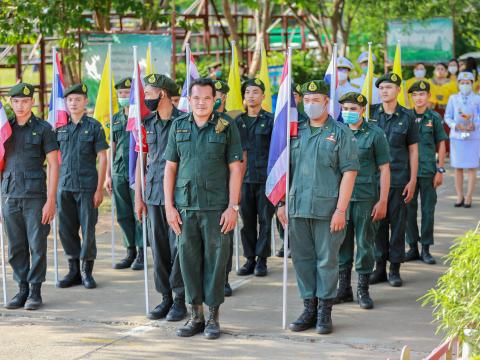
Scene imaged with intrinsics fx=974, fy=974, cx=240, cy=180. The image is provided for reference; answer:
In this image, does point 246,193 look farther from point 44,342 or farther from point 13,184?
point 44,342

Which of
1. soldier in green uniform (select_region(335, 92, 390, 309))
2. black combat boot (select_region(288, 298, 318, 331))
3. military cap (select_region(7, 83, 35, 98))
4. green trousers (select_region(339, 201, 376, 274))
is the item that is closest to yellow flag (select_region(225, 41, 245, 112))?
soldier in green uniform (select_region(335, 92, 390, 309))

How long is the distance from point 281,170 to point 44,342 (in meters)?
2.29

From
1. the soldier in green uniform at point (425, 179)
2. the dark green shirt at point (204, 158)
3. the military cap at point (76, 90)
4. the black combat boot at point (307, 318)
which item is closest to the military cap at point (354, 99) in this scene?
the dark green shirt at point (204, 158)

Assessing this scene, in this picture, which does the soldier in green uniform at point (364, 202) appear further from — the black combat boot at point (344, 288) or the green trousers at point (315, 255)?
the green trousers at point (315, 255)

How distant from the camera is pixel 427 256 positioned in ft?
34.3

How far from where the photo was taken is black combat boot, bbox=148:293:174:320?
811 cm

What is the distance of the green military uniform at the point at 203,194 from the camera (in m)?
7.52

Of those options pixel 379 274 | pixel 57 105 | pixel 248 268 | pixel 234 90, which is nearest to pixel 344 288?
pixel 379 274

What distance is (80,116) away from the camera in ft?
31.0

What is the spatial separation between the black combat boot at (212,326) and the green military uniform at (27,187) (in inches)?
69.9

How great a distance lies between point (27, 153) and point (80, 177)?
93 centimetres

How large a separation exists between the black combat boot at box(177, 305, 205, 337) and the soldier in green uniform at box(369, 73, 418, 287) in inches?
92.0

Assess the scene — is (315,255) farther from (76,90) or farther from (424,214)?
(424,214)

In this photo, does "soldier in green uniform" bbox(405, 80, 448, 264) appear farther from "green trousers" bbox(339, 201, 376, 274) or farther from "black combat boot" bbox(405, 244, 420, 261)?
"green trousers" bbox(339, 201, 376, 274)
